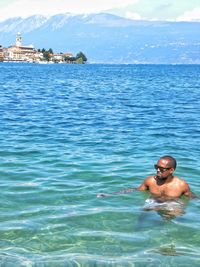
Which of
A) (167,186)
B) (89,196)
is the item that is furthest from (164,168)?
(89,196)

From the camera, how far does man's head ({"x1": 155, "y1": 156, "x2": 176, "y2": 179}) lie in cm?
974

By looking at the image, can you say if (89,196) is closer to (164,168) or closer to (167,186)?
(167,186)

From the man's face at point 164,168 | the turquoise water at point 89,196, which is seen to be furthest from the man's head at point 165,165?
the turquoise water at point 89,196

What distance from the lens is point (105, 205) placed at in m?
10.5

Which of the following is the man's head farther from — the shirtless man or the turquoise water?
the turquoise water

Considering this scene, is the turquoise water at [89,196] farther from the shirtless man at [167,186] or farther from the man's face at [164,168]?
the man's face at [164,168]

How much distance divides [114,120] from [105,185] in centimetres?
1357

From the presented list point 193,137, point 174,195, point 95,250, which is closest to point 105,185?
point 174,195

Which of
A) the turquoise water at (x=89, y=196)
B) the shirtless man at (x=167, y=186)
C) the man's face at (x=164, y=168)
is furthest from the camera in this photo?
the shirtless man at (x=167, y=186)

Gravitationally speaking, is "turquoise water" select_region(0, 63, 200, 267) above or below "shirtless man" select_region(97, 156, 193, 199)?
below

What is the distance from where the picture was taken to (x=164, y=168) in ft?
32.2

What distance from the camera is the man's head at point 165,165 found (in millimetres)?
9742

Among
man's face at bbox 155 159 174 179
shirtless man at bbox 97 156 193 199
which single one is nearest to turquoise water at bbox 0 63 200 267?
shirtless man at bbox 97 156 193 199

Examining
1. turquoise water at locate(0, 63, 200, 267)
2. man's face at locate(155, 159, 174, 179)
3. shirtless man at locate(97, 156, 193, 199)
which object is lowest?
turquoise water at locate(0, 63, 200, 267)
